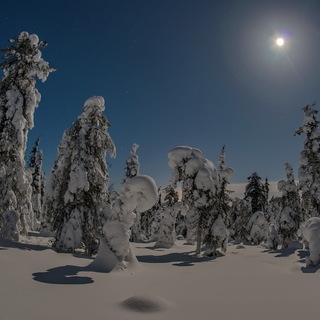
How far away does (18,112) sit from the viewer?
16172 mm

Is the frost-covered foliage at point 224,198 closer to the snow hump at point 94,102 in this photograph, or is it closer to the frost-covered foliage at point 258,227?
the snow hump at point 94,102

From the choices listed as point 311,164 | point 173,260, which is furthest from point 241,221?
point 173,260

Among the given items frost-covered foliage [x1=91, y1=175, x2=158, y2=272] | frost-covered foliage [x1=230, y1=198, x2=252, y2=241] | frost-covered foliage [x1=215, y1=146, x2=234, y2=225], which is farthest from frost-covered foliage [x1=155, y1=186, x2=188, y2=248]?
frost-covered foliage [x1=91, y1=175, x2=158, y2=272]

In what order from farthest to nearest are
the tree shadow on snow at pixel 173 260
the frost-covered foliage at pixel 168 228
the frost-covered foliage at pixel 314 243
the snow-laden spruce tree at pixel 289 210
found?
the snow-laden spruce tree at pixel 289 210, the frost-covered foliage at pixel 168 228, the tree shadow on snow at pixel 173 260, the frost-covered foliage at pixel 314 243

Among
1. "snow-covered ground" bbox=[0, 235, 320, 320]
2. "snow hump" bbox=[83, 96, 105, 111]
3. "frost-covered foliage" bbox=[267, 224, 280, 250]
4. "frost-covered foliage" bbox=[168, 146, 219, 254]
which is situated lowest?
"snow-covered ground" bbox=[0, 235, 320, 320]

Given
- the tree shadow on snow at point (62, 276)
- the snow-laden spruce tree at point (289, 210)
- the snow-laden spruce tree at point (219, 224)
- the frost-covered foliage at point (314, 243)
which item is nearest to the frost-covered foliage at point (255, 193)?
the snow-laden spruce tree at point (289, 210)

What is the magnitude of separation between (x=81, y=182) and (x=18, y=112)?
5352 millimetres

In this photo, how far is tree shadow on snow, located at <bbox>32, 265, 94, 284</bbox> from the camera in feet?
27.2

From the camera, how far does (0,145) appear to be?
1565cm

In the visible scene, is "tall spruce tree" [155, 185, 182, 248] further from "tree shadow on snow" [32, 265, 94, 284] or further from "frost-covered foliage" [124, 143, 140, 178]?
"tree shadow on snow" [32, 265, 94, 284]

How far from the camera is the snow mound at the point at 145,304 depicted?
21.5ft

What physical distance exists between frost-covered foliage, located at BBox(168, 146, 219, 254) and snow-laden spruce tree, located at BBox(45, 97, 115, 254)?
275 inches

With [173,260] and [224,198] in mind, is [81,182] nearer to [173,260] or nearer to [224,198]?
[173,260]

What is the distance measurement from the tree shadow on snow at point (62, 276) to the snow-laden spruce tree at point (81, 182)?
5.87 m
